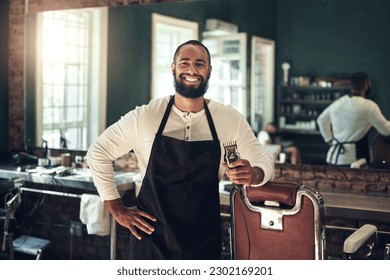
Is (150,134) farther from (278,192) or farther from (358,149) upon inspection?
(358,149)

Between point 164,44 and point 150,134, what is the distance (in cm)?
190

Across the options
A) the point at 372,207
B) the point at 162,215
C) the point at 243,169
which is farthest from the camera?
the point at 372,207

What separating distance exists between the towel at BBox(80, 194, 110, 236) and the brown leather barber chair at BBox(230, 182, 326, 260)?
1495mm

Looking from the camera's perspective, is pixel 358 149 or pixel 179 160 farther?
pixel 358 149

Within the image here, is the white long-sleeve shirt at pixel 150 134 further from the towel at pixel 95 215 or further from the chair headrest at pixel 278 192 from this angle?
the towel at pixel 95 215

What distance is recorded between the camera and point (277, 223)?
8.12 feet

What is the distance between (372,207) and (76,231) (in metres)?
2.44

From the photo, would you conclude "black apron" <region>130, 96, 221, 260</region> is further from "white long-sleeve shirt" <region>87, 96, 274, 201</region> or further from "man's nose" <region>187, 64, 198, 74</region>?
"man's nose" <region>187, 64, 198, 74</region>

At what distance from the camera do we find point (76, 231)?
4.70m

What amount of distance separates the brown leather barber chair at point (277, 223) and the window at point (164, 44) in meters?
2.01

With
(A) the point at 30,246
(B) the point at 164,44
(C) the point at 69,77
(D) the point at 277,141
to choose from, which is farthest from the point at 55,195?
(D) the point at 277,141

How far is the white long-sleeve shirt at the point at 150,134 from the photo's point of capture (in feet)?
8.74
